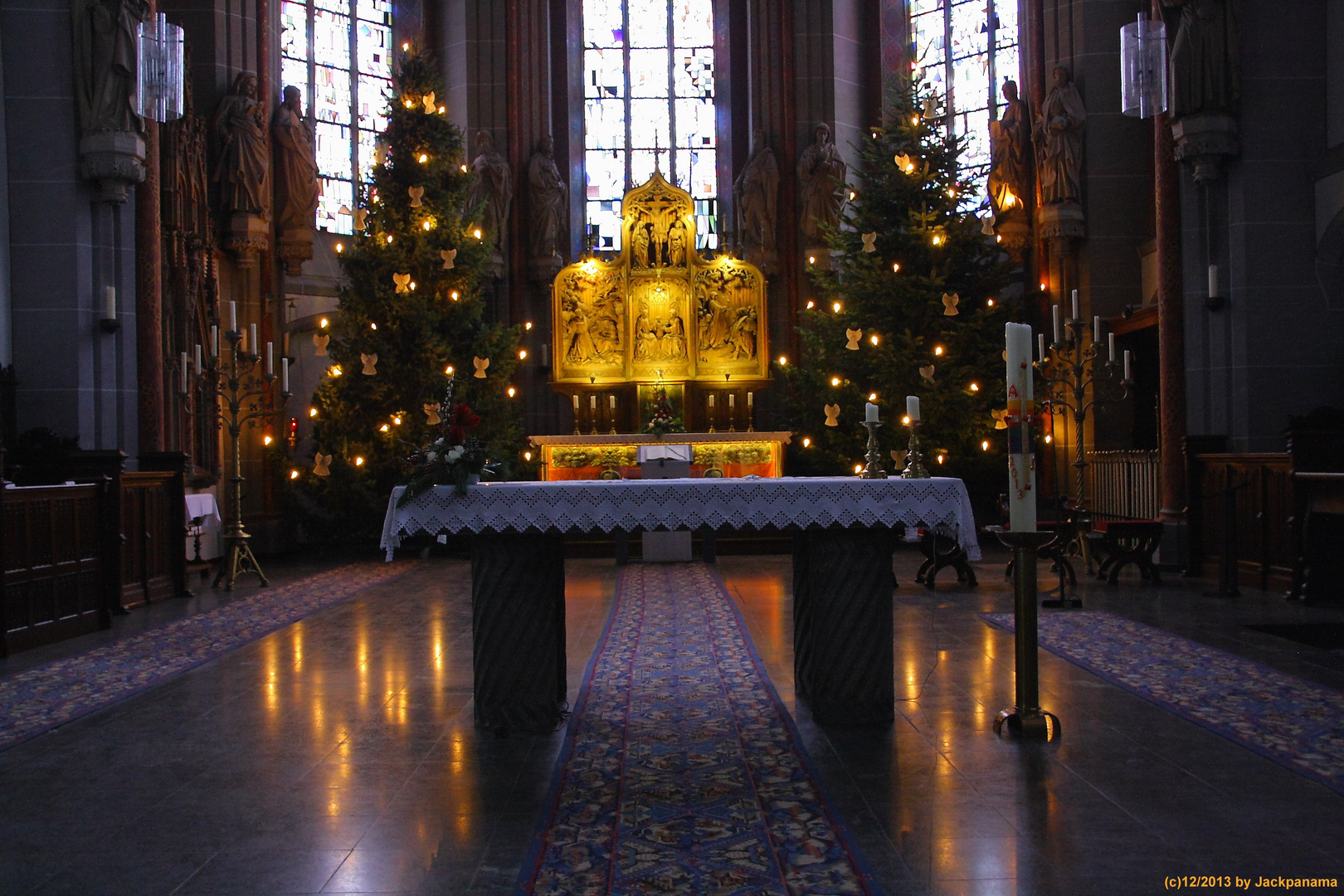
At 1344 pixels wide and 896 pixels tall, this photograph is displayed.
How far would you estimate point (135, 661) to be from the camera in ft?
24.4

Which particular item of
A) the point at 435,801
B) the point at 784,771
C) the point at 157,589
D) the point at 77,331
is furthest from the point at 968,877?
the point at 77,331

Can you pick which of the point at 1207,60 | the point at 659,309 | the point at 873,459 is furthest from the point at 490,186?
the point at 873,459

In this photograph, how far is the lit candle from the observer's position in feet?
16.6

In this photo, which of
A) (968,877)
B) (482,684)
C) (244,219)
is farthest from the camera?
(244,219)

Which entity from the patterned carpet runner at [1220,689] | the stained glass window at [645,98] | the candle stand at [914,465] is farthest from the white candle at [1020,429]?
the stained glass window at [645,98]

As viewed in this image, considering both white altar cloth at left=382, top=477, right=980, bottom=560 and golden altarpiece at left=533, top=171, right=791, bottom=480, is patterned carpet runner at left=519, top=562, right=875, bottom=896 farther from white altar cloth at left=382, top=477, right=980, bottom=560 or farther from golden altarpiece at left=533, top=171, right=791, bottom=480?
golden altarpiece at left=533, top=171, right=791, bottom=480

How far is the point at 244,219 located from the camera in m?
15.5

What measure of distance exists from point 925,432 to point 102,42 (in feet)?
35.9

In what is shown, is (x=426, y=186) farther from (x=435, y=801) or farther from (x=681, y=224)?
(x=435, y=801)

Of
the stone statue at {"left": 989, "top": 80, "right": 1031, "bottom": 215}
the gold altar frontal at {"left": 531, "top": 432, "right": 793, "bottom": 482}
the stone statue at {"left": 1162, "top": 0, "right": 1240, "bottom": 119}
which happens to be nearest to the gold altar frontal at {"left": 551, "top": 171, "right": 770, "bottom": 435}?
the gold altar frontal at {"left": 531, "top": 432, "right": 793, "bottom": 482}

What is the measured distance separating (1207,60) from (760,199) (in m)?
8.33

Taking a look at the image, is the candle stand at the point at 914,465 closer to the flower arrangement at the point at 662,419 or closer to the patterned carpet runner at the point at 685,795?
the patterned carpet runner at the point at 685,795

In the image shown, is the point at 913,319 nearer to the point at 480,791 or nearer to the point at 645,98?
the point at 645,98

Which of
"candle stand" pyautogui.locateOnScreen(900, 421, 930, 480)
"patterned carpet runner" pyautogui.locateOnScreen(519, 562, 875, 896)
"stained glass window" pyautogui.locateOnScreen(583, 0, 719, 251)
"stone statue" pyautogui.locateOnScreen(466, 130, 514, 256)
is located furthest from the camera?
"stained glass window" pyautogui.locateOnScreen(583, 0, 719, 251)
